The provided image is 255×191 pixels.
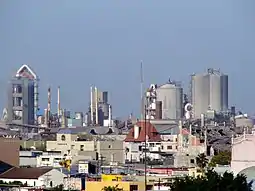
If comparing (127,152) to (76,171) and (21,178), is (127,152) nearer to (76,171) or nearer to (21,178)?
(76,171)

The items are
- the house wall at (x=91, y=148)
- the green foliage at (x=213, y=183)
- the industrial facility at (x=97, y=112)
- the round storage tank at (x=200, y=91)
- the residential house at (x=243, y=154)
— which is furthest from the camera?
the round storage tank at (x=200, y=91)

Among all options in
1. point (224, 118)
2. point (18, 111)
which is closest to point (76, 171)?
point (224, 118)

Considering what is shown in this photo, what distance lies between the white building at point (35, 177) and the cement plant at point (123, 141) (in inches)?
1.3

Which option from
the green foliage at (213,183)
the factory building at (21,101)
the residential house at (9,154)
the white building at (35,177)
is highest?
the factory building at (21,101)

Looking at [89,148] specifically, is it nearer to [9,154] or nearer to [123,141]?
[123,141]

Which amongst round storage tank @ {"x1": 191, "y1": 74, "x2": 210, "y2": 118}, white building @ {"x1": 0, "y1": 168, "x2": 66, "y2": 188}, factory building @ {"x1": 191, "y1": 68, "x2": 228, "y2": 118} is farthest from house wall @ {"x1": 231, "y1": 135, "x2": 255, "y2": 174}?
factory building @ {"x1": 191, "y1": 68, "x2": 228, "y2": 118}

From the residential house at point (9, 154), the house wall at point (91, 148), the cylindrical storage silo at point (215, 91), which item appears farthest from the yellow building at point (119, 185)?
the cylindrical storage silo at point (215, 91)

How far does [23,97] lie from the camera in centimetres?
14225

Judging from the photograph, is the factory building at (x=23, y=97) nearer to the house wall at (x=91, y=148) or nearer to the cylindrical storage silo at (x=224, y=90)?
the cylindrical storage silo at (x=224, y=90)

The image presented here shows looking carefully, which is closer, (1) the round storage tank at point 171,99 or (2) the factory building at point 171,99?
(2) the factory building at point 171,99

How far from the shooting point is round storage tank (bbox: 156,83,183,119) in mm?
144250

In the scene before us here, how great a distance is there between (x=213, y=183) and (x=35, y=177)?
18131mm

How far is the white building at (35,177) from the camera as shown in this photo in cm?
4441

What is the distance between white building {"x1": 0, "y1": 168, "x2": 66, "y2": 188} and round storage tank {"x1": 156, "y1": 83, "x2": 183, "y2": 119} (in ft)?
314
